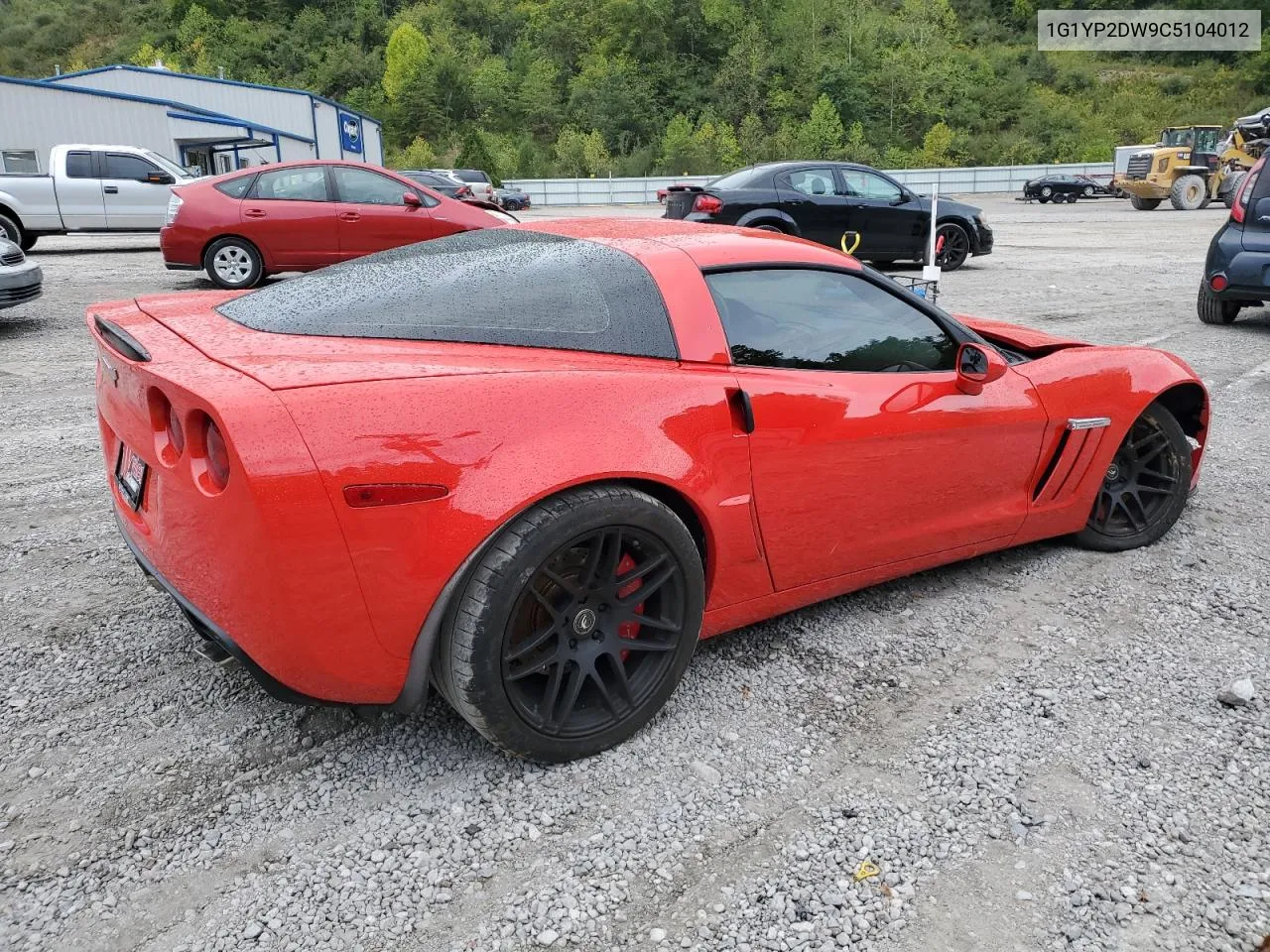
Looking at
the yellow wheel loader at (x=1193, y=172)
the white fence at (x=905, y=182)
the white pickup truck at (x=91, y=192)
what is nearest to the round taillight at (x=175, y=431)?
the white pickup truck at (x=91, y=192)

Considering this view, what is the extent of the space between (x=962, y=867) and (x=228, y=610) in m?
1.74

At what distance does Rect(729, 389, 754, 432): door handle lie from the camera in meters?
2.71

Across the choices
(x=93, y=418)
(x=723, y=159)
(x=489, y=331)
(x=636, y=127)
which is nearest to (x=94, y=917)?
(x=489, y=331)

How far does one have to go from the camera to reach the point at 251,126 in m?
39.6

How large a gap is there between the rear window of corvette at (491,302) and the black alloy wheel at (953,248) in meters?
11.9

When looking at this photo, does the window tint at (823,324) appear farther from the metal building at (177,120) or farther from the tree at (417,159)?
the tree at (417,159)

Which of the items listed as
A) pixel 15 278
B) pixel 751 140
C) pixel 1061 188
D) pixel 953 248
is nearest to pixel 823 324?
pixel 15 278

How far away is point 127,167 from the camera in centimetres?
1602

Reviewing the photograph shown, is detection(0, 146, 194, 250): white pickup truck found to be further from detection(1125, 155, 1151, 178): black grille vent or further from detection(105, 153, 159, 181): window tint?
detection(1125, 155, 1151, 178): black grille vent

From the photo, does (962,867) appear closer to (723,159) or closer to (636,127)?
(723,159)

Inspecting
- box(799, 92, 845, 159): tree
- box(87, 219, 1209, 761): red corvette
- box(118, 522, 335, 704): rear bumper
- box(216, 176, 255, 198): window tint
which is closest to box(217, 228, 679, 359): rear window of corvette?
box(87, 219, 1209, 761): red corvette

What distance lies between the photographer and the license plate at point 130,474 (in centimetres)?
259

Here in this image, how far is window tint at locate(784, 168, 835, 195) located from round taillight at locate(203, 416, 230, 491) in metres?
11.7

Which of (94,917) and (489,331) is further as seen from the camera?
(489,331)
